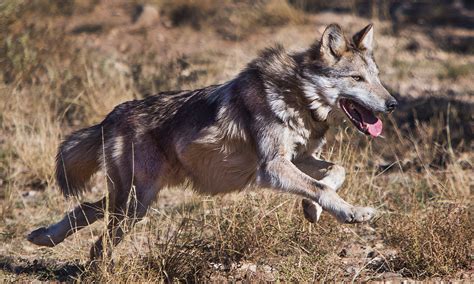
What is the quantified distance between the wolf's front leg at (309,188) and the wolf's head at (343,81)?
53cm

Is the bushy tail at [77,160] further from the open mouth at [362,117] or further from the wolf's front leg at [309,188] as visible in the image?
the open mouth at [362,117]

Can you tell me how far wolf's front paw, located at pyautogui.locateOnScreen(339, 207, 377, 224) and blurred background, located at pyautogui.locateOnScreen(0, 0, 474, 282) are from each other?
A: 382 mm

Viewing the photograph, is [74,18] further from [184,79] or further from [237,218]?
[237,218]

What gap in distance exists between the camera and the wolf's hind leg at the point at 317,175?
6.48 meters

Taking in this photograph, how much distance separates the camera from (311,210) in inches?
257

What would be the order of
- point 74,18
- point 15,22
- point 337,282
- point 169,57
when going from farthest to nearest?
point 74,18 < point 169,57 < point 15,22 < point 337,282

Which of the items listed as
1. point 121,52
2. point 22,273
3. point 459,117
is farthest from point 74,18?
point 22,273

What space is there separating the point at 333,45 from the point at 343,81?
0.98 ft

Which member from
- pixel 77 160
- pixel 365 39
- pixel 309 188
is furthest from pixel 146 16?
pixel 309 188

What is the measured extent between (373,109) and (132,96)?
15.8ft

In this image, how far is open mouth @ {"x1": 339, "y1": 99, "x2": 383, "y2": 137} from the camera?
21.0 feet

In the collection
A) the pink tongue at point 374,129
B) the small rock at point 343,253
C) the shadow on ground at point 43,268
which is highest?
the pink tongue at point 374,129

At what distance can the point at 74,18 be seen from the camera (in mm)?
14766

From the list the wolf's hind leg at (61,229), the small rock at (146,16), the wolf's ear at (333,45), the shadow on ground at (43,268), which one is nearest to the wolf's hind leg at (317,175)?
the wolf's ear at (333,45)
